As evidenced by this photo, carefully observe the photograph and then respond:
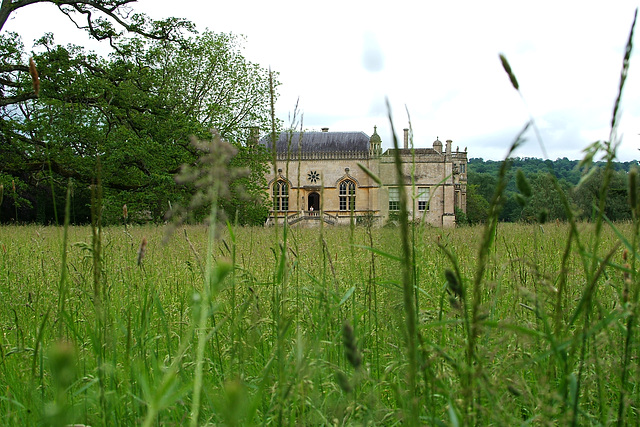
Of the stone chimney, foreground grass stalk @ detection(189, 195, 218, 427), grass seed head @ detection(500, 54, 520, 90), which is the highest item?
the stone chimney

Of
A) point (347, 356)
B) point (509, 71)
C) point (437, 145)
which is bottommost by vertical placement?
point (347, 356)

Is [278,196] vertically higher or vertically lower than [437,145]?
lower

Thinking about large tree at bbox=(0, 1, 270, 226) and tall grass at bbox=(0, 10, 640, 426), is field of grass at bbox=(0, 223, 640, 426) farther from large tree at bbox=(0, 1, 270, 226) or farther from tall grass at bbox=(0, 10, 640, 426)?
large tree at bbox=(0, 1, 270, 226)

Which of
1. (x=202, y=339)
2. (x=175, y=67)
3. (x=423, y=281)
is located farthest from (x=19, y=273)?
(x=175, y=67)

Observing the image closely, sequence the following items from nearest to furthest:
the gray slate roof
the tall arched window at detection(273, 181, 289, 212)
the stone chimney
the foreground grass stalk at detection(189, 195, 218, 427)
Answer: the foreground grass stalk at detection(189, 195, 218, 427), the tall arched window at detection(273, 181, 289, 212), the gray slate roof, the stone chimney

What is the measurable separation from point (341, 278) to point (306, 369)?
6.67 feet

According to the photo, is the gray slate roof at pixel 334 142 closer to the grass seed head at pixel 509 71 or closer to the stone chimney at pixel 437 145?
the stone chimney at pixel 437 145

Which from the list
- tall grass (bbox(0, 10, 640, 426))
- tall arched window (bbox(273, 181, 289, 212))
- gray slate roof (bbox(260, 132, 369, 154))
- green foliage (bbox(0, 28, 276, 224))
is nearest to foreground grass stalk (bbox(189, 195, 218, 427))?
tall grass (bbox(0, 10, 640, 426))

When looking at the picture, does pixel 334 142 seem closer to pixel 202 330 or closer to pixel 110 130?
pixel 110 130

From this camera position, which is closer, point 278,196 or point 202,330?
point 202,330

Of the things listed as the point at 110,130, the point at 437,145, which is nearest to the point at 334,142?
the point at 437,145

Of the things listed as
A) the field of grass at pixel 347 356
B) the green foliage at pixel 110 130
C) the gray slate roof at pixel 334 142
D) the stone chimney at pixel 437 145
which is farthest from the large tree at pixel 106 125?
the stone chimney at pixel 437 145

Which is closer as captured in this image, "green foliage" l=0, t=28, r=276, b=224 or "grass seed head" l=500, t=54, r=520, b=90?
"grass seed head" l=500, t=54, r=520, b=90

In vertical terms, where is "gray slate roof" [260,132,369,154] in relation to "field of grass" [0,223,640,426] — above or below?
above
